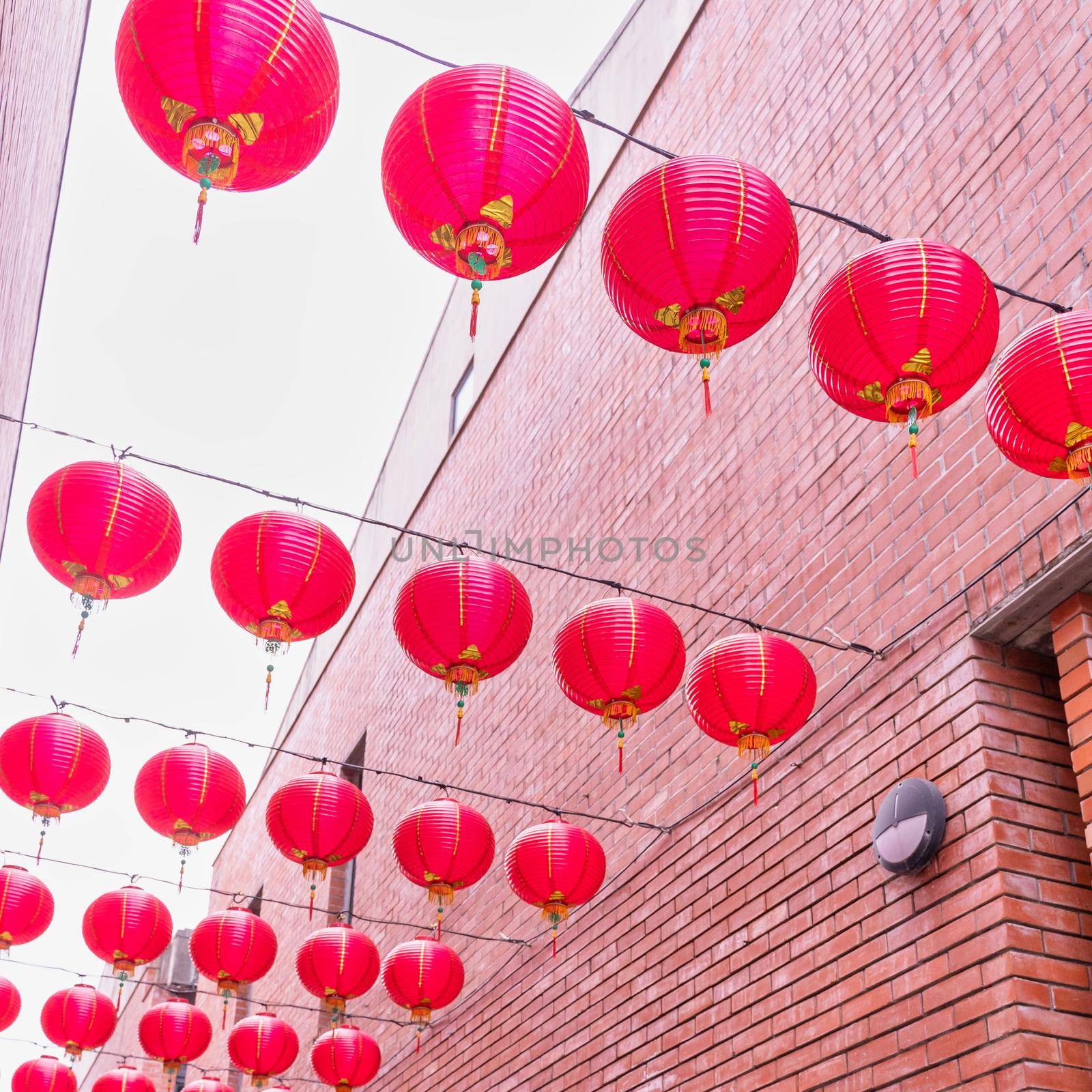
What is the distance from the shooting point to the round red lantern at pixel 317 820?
6.62 meters

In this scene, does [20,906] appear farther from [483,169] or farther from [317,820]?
[483,169]

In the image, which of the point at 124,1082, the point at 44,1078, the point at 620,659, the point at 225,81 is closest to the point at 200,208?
the point at 225,81

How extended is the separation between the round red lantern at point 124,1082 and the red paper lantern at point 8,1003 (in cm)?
103

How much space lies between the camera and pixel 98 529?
508 centimetres

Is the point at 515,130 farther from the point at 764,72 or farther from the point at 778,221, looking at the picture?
the point at 764,72

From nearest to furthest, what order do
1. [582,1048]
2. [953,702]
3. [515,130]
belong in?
1. [515,130]
2. [953,702]
3. [582,1048]

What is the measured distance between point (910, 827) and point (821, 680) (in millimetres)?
993

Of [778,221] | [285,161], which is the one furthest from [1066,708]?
[285,161]

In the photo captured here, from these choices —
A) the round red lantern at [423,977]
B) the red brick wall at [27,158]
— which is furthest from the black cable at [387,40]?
the round red lantern at [423,977]

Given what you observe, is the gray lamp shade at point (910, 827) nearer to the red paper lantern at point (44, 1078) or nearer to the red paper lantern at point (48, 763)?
the red paper lantern at point (48, 763)

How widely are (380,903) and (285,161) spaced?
759cm

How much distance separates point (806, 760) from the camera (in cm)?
506

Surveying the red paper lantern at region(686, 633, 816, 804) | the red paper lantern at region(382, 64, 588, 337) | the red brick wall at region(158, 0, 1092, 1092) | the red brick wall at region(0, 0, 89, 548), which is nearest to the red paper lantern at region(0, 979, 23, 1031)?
the red brick wall at region(158, 0, 1092, 1092)

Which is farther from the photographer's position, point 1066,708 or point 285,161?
point 1066,708
